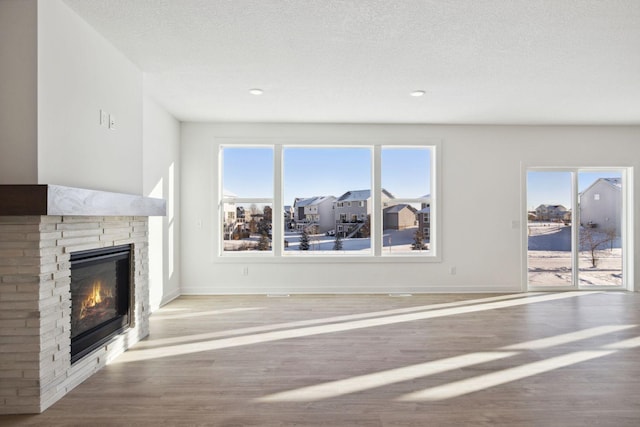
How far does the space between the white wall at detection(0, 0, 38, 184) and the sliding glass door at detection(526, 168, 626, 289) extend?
6234mm

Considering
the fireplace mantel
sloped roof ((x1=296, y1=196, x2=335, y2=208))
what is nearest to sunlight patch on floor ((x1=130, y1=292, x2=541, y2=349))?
the fireplace mantel

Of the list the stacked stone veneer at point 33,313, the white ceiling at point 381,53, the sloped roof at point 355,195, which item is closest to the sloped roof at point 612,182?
the white ceiling at point 381,53

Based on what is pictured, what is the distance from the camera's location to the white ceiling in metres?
2.65

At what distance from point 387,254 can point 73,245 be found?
14.2ft

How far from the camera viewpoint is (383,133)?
589 centimetres

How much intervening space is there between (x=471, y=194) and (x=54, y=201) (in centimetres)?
537

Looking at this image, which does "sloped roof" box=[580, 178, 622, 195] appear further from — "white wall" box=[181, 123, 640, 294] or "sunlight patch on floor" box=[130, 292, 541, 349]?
"sunlight patch on floor" box=[130, 292, 541, 349]

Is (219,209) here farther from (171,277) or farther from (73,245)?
(73,245)

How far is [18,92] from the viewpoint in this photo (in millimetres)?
2324

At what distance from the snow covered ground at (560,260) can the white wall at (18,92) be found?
248 inches

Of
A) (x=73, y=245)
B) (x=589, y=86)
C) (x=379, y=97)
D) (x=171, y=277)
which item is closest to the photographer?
(x=73, y=245)

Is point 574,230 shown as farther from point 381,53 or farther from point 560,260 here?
point 381,53

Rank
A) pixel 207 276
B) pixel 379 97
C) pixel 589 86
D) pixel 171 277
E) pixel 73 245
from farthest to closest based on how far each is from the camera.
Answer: pixel 207 276 < pixel 171 277 < pixel 379 97 < pixel 589 86 < pixel 73 245

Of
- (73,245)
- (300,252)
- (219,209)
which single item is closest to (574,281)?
(300,252)
